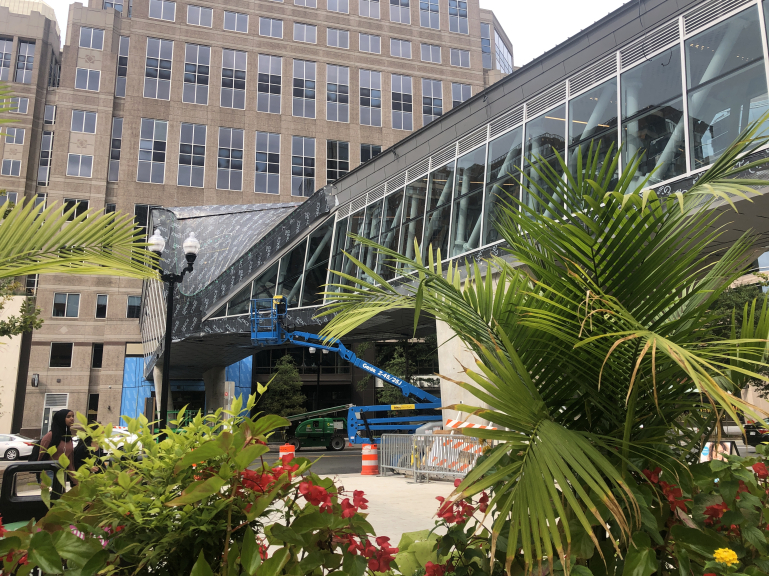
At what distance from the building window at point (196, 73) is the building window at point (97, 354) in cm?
1963

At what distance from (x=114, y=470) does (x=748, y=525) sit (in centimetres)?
234

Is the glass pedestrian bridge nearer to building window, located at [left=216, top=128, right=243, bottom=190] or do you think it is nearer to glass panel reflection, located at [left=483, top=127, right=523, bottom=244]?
glass panel reflection, located at [left=483, top=127, right=523, bottom=244]

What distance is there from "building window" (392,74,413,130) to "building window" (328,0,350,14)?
7.09m

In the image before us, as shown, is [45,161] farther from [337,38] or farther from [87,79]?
[337,38]

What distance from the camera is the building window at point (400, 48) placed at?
54562 mm

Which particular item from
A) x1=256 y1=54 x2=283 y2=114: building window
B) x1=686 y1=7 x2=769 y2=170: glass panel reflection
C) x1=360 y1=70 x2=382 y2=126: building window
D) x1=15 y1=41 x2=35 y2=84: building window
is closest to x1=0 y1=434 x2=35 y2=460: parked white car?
x1=686 y1=7 x2=769 y2=170: glass panel reflection

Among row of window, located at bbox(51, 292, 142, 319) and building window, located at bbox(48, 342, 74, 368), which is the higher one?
row of window, located at bbox(51, 292, 142, 319)

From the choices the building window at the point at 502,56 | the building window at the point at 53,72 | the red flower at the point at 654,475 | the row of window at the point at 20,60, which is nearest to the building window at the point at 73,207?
the red flower at the point at 654,475

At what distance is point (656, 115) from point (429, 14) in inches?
1960

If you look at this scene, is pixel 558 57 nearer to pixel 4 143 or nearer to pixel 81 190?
pixel 81 190

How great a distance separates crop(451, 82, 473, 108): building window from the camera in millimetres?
55350

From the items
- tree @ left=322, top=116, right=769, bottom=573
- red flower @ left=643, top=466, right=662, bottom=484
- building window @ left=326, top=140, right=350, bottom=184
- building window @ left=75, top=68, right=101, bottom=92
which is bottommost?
red flower @ left=643, top=466, right=662, bottom=484

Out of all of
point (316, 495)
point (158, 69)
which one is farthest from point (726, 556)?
point (158, 69)

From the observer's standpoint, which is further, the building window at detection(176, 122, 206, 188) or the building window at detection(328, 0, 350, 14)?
the building window at detection(328, 0, 350, 14)
